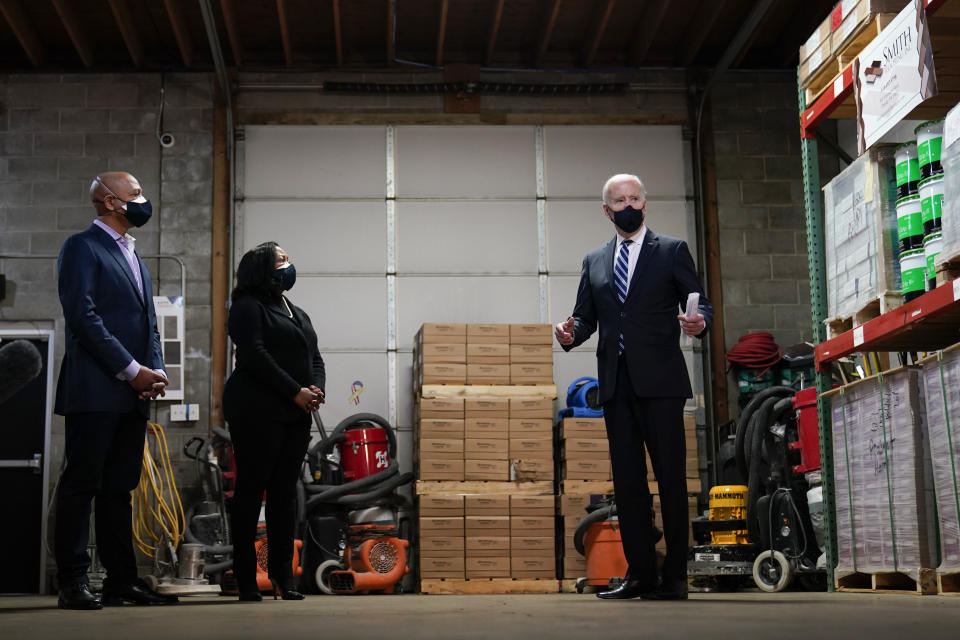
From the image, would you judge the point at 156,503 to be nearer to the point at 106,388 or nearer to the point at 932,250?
the point at 106,388

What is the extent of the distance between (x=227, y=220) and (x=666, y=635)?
8.08 meters

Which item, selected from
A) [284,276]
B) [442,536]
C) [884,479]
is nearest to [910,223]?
[884,479]

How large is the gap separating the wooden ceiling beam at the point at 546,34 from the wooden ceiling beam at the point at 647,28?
29.6 inches

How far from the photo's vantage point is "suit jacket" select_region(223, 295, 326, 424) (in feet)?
15.2

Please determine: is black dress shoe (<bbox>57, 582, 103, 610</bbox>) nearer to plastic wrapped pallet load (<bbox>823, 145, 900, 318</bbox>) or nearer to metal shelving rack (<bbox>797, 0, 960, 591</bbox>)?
→ metal shelving rack (<bbox>797, 0, 960, 591</bbox>)

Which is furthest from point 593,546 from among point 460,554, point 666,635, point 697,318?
point 666,635

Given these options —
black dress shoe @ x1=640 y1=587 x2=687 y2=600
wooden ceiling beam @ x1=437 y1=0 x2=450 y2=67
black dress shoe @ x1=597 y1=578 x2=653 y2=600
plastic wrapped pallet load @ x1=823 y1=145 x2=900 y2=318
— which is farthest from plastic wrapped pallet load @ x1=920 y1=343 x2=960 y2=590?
wooden ceiling beam @ x1=437 y1=0 x2=450 y2=67

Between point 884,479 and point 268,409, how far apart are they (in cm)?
271

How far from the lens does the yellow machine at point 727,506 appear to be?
780cm

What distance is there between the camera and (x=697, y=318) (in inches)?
163

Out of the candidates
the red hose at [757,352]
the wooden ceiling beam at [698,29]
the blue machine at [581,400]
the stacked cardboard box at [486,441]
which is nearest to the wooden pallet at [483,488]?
the stacked cardboard box at [486,441]

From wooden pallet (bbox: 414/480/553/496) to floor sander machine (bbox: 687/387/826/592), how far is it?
47.1 inches

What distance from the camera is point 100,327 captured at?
4.19m

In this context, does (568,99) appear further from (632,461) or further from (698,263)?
(632,461)
